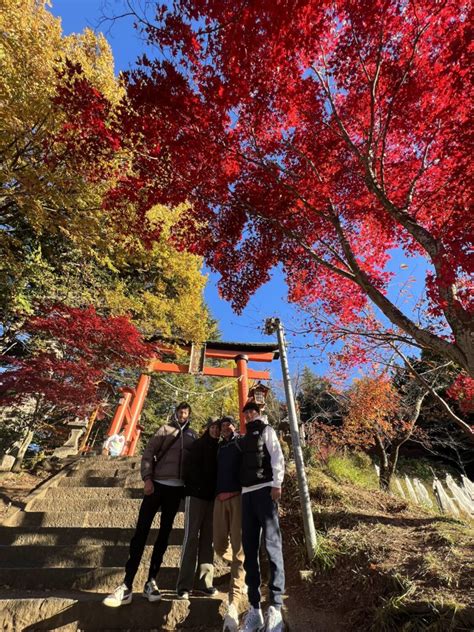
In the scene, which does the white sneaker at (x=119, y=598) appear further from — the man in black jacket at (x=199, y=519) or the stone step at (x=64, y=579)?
the stone step at (x=64, y=579)

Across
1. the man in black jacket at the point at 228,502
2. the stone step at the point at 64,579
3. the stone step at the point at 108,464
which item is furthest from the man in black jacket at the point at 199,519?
the stone step at the point at 108,464

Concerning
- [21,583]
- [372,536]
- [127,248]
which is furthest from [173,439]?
[127,248]

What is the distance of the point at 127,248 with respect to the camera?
805 cm

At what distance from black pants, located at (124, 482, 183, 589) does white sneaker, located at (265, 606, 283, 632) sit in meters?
1.07

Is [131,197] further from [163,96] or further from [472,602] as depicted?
[472,602]

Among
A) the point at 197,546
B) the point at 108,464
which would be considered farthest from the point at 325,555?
the point at 108,464

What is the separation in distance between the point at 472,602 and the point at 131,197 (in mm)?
6667

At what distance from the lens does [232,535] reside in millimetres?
3223

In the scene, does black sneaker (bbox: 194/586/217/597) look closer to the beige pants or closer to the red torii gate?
the beige pants

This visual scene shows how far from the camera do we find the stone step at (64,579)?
3305mm

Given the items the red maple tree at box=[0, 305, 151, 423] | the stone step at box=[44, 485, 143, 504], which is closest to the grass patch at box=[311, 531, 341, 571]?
the stone step at box=[44, 485, 143, 504]

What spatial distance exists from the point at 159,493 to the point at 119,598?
0.82 meters

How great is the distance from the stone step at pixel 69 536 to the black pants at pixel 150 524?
1.04m

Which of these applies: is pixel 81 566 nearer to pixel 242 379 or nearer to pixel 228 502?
pixel 228 502
